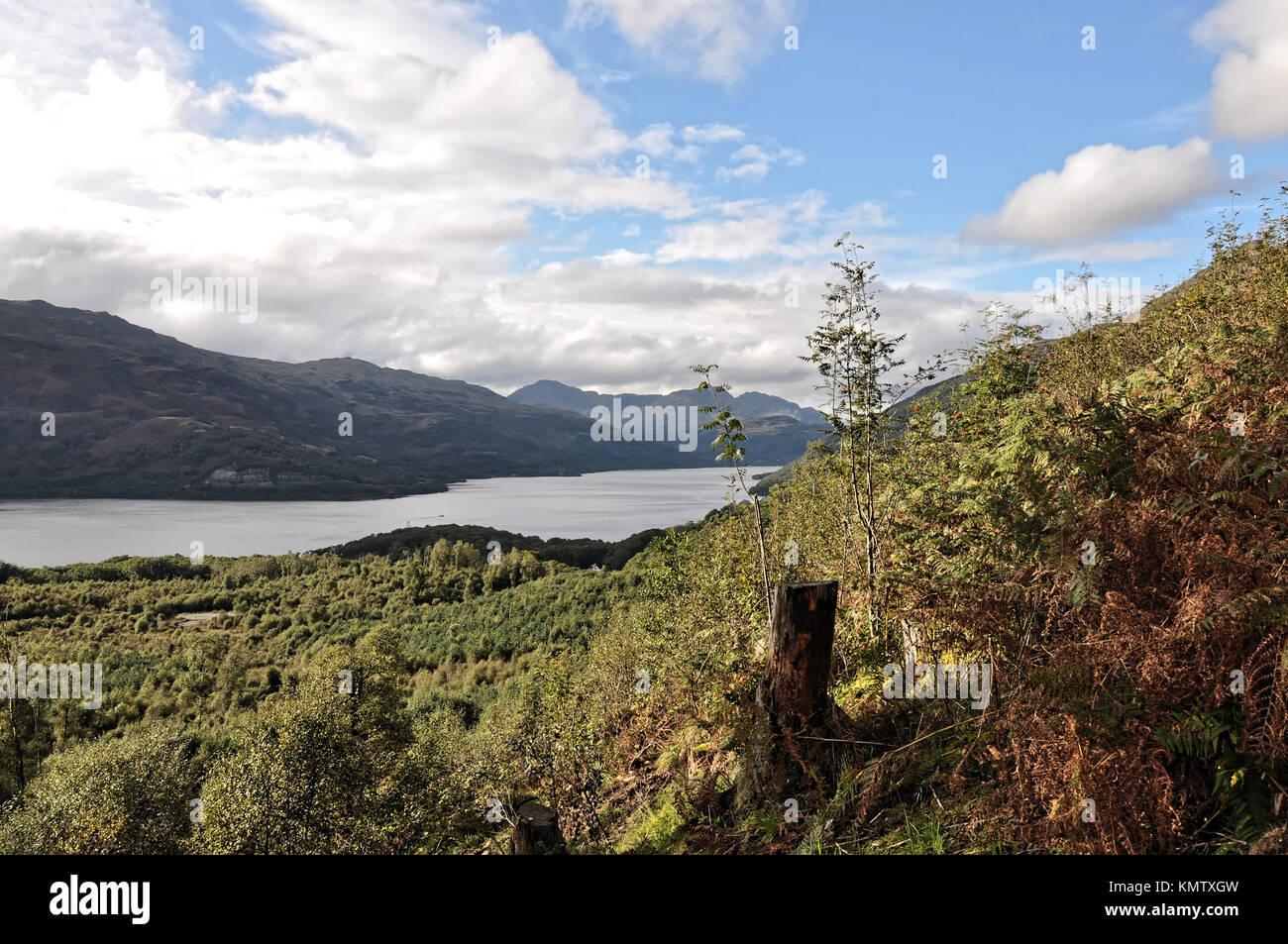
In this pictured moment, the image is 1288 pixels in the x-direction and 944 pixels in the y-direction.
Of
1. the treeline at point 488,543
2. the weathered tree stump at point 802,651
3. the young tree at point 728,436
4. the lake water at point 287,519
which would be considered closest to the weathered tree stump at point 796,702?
the weathered tree stump at point 802,651

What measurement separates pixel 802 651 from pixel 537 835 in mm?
2973

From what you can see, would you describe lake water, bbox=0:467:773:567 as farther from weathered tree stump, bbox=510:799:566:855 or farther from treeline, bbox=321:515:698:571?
weathered tree stump, bbox=510:799:566:855

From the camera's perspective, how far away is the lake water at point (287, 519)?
102m

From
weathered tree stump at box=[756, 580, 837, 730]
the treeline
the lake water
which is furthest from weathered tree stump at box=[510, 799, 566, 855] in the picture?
the lake water

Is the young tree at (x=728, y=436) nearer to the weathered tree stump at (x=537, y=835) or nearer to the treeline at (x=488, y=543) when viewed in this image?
the weathered tree stump at (x=537, y=835)

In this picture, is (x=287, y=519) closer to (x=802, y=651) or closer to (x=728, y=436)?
(x=728, y=436)

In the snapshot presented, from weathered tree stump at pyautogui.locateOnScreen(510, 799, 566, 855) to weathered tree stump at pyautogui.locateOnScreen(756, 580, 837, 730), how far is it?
2.31m

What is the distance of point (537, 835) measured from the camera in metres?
5.87

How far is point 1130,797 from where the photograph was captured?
358cm

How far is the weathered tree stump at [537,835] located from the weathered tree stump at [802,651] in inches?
91.1

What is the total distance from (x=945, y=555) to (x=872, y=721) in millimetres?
1505
